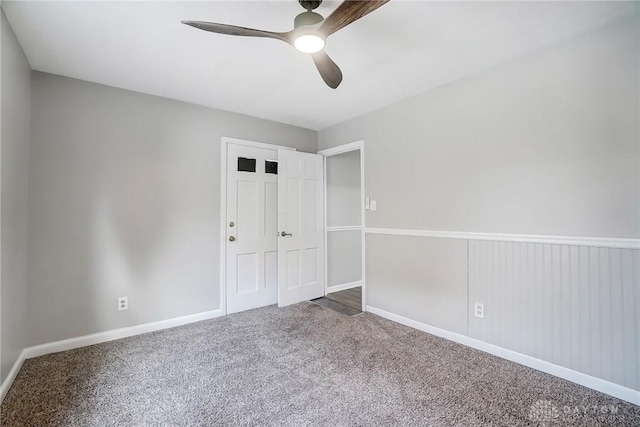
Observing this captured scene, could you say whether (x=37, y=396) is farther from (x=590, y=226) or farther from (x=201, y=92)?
(x=590, y=226)

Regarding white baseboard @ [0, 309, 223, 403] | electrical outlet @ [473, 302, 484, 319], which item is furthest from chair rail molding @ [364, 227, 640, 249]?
white baseboard @ [0, 309, 223, 403]

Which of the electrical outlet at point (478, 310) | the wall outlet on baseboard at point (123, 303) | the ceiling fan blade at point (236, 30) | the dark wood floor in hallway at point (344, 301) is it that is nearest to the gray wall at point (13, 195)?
the wall outlet on baseboard at point (123, 303)

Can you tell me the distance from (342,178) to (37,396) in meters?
3.78

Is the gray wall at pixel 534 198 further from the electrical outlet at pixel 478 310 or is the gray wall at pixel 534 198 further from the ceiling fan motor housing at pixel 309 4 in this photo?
the ceiling fan motor housing at pixel 309 4

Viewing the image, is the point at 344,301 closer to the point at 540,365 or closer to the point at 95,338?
the point at 540,365

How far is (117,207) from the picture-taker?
2.78 m

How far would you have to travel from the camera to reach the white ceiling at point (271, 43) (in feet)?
5.79

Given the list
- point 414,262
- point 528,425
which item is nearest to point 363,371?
point 528,425

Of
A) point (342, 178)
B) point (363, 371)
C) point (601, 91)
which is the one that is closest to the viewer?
point (601, 91)

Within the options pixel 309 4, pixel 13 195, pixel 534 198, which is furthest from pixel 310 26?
pixel 13 195

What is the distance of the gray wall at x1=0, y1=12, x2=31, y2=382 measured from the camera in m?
1.87

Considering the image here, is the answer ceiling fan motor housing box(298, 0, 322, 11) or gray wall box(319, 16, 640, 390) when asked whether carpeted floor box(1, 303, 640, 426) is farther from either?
ceiling fan motor housing box(298, 0, 322, 11)

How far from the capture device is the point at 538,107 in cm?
220

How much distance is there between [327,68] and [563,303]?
2286 millimetres
